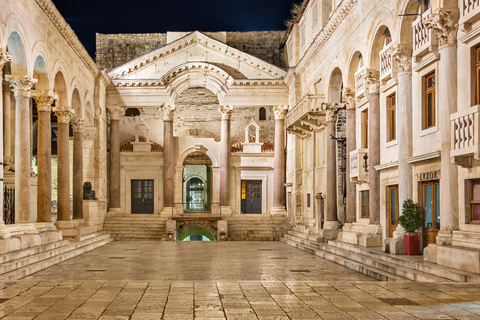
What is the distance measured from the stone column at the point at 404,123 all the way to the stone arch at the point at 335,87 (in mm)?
7968

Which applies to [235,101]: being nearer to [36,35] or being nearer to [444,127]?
[36,35]

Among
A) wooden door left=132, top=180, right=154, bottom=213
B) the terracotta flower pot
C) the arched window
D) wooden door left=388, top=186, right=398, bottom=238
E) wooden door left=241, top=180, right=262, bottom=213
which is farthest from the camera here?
the arched window

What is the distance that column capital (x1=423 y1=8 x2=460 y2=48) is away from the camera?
39.5ft

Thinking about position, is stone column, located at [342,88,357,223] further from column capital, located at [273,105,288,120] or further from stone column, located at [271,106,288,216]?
column capital, located at [273,105,288,120]

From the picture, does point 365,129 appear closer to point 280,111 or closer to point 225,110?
point 280,111

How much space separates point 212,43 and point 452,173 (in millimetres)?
22636

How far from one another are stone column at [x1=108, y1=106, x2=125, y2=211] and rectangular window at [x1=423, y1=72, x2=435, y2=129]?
2152 cm

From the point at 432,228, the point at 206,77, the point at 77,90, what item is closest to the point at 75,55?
the point at 77,90

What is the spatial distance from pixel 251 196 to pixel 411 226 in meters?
21.7

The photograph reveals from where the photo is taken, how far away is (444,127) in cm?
1210

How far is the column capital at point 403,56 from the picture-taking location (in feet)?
49.4

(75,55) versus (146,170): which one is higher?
(75,55)

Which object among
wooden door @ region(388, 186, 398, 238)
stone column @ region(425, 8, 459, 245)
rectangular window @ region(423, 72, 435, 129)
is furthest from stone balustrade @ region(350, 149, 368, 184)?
stone column @ region(425, 8, 459, 245)

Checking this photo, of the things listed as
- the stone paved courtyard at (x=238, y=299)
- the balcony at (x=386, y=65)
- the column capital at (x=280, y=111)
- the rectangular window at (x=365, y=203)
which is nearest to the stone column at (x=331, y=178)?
the rectangular window at (x=365, y=203)
